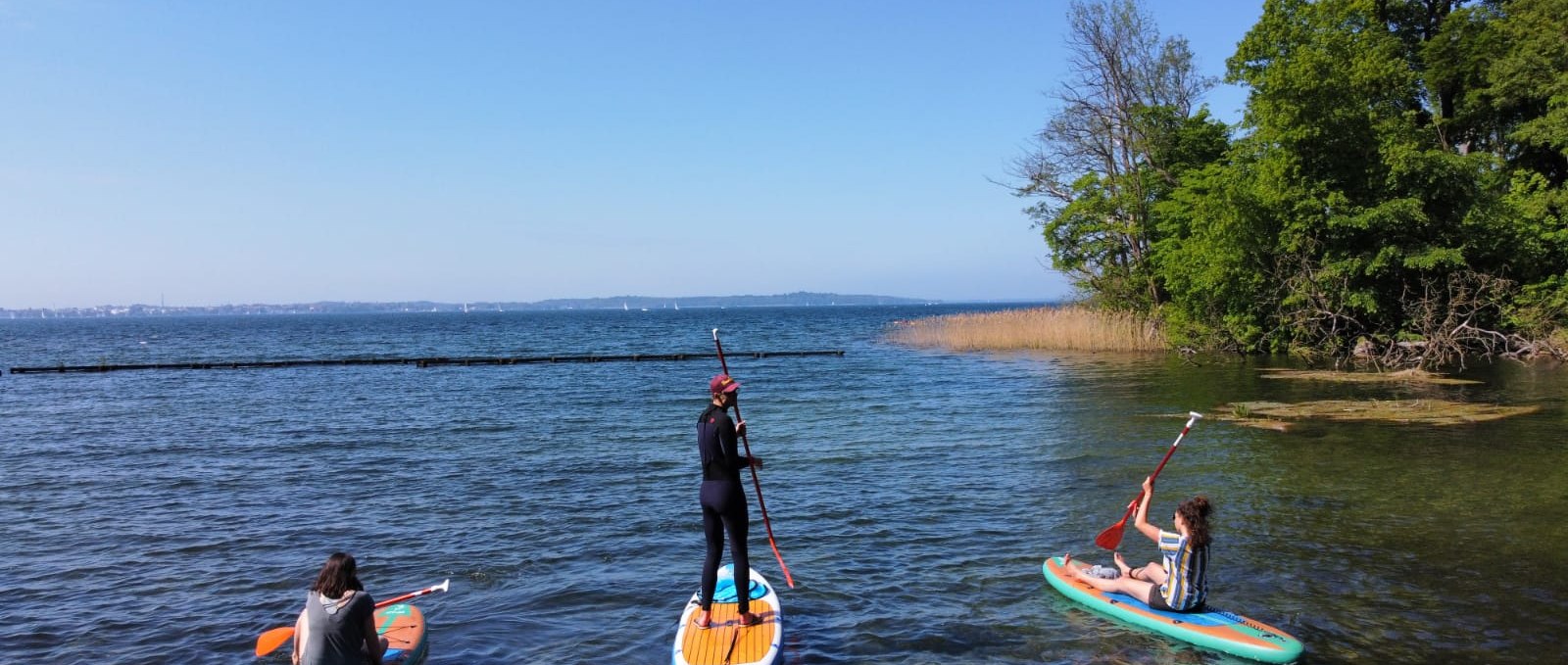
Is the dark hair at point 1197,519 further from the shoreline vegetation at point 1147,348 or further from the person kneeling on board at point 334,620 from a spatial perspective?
the shoreline vegetation at point 1147,348

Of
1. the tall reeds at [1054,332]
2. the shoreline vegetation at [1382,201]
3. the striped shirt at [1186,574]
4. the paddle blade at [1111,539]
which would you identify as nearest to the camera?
the striped shirt at [1186,574]

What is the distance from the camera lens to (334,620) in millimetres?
7051

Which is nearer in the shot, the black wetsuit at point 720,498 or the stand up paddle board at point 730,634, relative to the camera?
the stand up paddle board at point 730,634

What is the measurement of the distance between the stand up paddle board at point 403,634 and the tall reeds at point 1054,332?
39.7m

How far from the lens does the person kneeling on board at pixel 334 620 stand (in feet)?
23.1

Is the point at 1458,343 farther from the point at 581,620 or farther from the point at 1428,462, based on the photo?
the point at 581,620

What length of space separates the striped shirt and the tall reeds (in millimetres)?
36676

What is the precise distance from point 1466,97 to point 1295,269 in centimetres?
1239

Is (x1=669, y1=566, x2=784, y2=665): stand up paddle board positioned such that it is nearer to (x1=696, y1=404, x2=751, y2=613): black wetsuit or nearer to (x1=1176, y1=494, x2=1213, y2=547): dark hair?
(x1=696, y1=404, x2=751, y2=613): black wetsuit

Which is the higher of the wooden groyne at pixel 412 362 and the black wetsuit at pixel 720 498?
the black wetsuit at pixel 720 498

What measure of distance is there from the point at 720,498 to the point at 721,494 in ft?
0.12

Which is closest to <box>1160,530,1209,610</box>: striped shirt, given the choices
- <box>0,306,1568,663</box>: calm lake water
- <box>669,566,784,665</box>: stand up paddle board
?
<box>0,306,1568,663</box>: calm lake water

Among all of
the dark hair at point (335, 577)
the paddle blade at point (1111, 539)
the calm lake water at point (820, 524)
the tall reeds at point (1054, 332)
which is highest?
the tall reeds at point (1054, 332)

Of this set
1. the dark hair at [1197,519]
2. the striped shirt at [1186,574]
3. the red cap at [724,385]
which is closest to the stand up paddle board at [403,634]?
the red cap at [724,385]
